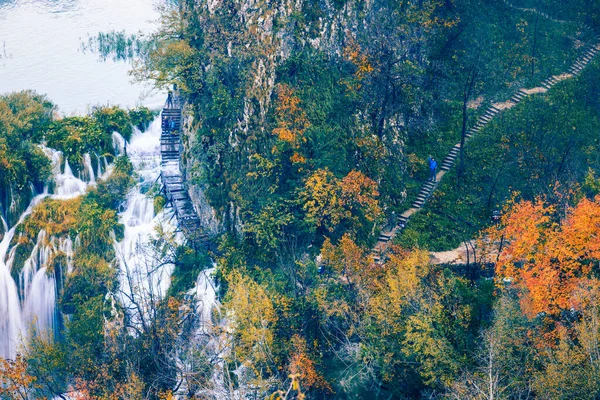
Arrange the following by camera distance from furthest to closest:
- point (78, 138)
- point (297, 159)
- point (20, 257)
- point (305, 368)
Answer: point (78, 138) < point (20, 257) < point (297, 159) < point (305, 368)

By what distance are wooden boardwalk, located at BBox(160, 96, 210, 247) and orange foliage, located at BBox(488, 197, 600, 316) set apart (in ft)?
80.8

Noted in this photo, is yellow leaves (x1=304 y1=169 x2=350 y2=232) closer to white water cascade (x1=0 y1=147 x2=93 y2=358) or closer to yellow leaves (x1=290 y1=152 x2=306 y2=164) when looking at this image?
yellow leaves (x1=290 y1=152 x2=306 y2=164)

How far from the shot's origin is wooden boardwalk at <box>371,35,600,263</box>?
146 feet

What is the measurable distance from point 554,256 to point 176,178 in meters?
32.7

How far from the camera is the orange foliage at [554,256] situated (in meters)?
32.4

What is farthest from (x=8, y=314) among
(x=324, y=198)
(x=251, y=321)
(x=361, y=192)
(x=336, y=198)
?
(x=361, y=192)

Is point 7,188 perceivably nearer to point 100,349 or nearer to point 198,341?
point 100,349

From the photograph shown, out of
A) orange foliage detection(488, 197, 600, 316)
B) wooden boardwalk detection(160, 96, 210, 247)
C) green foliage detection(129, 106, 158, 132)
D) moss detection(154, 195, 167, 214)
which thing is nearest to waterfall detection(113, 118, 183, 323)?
moss detection(154, 195, 167, 214)

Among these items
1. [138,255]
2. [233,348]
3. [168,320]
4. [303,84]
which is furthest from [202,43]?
[233,348]

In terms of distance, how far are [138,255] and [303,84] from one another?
787 inches

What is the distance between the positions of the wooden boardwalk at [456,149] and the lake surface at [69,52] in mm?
26662

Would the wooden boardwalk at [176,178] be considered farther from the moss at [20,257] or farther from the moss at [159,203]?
the moss at [20,257]

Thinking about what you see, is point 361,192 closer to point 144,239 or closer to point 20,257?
point 144,239

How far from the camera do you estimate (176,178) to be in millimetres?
51906
